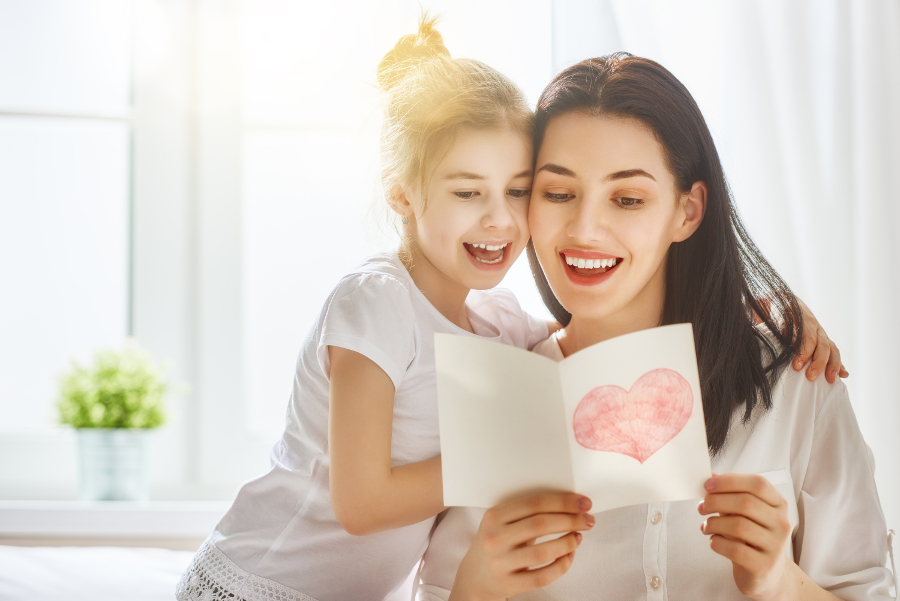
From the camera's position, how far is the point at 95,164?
220 cm

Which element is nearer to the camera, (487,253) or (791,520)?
(791,520)

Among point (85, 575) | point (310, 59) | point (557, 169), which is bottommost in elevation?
point (85, 575)

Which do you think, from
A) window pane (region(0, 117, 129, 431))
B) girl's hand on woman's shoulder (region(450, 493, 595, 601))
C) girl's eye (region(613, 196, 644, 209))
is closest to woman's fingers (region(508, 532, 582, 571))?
girl's hand on woman's shoulder (region(450, 493, 595, 601))

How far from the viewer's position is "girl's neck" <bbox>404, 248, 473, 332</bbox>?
1.26 metres

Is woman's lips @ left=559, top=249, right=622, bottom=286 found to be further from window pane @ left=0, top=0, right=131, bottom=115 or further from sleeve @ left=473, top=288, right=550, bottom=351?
window pane @ left=0, top=0, right=131, bottom=115

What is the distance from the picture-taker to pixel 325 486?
1.19m

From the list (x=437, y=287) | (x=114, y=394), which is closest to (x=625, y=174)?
(x=437, y=287)

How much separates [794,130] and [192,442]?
1921mm

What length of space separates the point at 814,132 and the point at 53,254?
2.27 metres

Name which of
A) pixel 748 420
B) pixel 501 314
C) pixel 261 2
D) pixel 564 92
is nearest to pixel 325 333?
pixel 501 314

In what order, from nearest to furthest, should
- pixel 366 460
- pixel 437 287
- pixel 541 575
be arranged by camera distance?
pixel 541 575
pixel 366 460
pixel 437 287

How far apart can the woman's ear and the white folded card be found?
0.45 m

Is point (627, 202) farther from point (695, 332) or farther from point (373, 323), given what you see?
point (373, 323)

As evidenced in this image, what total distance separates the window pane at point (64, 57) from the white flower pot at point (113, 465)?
3.40 ft
